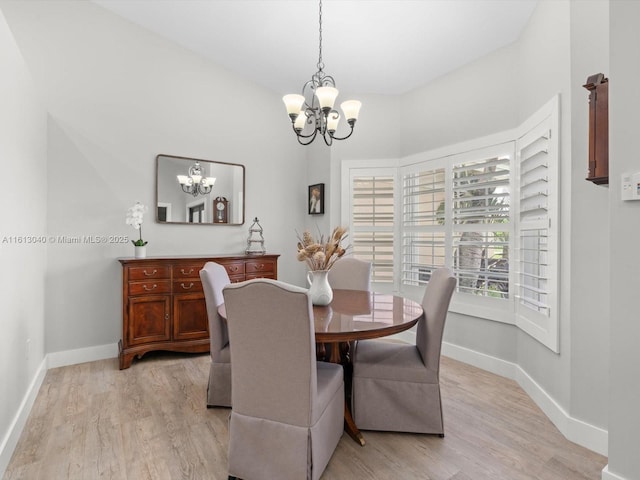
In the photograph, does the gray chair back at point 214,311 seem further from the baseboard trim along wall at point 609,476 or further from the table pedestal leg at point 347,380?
the baseboard trim along wall at point 609,476

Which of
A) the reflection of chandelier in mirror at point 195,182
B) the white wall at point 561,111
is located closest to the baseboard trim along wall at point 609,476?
the white wall at point 561,111

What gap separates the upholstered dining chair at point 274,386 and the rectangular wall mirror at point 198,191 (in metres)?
2.67

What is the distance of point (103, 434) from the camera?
7.34 ft

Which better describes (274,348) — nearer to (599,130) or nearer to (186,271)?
(599,130)

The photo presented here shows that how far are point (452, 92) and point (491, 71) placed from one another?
433 mm

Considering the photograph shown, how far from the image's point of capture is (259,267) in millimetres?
4094

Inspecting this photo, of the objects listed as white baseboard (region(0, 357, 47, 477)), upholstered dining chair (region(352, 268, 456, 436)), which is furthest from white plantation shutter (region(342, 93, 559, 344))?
white baseboard (region(0, 357, 47, 477))

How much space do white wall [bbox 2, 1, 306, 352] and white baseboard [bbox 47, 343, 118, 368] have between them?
5 cm

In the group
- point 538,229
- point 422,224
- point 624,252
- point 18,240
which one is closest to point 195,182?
point 18,240

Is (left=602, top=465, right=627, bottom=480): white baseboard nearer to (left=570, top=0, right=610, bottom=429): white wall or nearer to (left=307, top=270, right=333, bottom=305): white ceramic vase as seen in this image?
(left=570, top=0, right=610, bottom=429): white wall

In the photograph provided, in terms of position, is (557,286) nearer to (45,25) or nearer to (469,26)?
(469,26)

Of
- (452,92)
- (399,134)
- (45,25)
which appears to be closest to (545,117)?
(452,92)

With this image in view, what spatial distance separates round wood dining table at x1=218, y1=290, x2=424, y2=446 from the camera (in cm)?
184

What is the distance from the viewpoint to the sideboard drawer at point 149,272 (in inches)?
134
